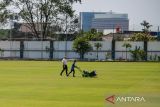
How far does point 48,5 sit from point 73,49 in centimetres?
1687

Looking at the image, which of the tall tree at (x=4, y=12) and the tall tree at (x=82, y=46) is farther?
the tall tree at (x=4, y=12)

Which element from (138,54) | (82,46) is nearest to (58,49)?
(82,46)

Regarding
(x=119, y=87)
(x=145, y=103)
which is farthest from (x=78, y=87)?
(x=145, y=103)

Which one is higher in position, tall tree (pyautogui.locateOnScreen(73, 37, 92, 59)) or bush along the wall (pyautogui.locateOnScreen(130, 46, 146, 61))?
tall tree (pyautogui.locateOnScreen(73, 37, 92, 59))

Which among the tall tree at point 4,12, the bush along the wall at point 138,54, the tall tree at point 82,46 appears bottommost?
the bush along the wall at point 138,54

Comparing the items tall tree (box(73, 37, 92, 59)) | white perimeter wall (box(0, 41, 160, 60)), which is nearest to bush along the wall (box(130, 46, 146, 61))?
white perimeter wall (box(0, 41, 160, 60))

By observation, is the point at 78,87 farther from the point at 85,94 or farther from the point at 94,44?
Answer: the point at 94,44

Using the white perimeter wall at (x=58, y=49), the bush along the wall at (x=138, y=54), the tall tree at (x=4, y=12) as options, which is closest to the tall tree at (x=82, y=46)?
the white perimeter wall at (x=58, y=49)

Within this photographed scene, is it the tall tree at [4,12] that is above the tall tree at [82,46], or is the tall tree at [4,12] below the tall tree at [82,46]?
above

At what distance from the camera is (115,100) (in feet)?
61.6

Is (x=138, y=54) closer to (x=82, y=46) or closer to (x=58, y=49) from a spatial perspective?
(x=82, y=46)

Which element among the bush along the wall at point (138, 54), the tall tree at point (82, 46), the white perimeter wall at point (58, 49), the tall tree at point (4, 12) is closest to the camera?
the bush along the wall at point (138, 54)

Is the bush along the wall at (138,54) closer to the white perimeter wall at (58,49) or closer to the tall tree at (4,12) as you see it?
the white perimeter wall at (58,49)

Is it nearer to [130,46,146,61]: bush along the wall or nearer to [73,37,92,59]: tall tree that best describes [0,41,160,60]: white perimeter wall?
[73,37,92,59]: tall tree
